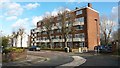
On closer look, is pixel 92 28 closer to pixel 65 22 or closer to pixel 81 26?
pixel 81 26

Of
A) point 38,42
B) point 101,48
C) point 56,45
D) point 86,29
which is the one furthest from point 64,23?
point 38,42

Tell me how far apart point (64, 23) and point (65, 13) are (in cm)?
315

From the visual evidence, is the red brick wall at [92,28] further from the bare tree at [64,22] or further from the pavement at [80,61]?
the pavement at [80,61]

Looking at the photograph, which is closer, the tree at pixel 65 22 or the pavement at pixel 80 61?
the pavement at pixel 80 61

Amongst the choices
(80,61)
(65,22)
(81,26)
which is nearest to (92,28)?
(81,26)

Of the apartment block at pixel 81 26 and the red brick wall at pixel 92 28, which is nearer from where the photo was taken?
the apartment block at pixel 81 26

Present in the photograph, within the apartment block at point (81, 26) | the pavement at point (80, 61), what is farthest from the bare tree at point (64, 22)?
the pavement at point (80, 61)

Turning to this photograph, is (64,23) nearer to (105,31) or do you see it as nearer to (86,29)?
(86,29)

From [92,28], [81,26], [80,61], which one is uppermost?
[81,26]

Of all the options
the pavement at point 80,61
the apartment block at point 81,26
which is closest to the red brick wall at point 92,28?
the apartment block at point 81,26

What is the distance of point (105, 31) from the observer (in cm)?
6894

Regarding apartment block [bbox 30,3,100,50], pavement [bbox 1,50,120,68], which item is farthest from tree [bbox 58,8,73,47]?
pavement [bbox 1,50,120,68]

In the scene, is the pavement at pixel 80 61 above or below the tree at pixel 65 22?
below

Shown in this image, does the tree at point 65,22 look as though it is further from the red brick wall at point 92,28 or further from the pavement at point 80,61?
the pavement at point 80,61
